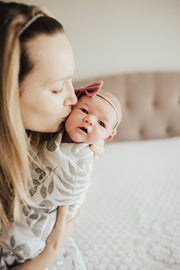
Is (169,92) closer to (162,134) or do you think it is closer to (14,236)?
(162,134)

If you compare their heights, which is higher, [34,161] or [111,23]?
[111,23]

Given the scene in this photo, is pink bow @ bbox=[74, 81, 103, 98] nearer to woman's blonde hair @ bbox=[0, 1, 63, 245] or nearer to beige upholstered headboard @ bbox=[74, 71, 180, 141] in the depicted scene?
woman's blonde hair @ bbox=[0, 1, 63, 245]

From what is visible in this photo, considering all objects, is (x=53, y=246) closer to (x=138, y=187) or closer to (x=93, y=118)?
(x=93, y=118)

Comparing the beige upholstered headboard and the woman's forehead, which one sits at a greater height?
the woman's forehead

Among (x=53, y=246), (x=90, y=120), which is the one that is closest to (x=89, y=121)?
(x=90, y=120)

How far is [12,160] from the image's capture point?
A: 0.68 meters

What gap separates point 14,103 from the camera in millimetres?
597

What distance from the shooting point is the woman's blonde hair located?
561mm

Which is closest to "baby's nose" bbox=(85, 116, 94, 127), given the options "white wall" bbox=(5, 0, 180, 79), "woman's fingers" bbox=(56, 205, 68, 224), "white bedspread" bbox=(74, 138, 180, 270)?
"woman's fingers" bbox=(56, 205, 68, 224)

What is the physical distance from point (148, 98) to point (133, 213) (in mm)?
942

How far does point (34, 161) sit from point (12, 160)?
0.07 m

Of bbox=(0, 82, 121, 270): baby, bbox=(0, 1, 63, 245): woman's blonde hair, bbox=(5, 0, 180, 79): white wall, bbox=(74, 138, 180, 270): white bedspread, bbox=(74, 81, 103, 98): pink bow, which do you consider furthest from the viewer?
bbox=(5, 0, 180, 79): white wall

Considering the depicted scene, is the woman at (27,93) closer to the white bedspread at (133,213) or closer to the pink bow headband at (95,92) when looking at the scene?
the pink bow headband at (95,92)

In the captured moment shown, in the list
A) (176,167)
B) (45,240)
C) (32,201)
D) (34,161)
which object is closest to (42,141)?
(34,161)
